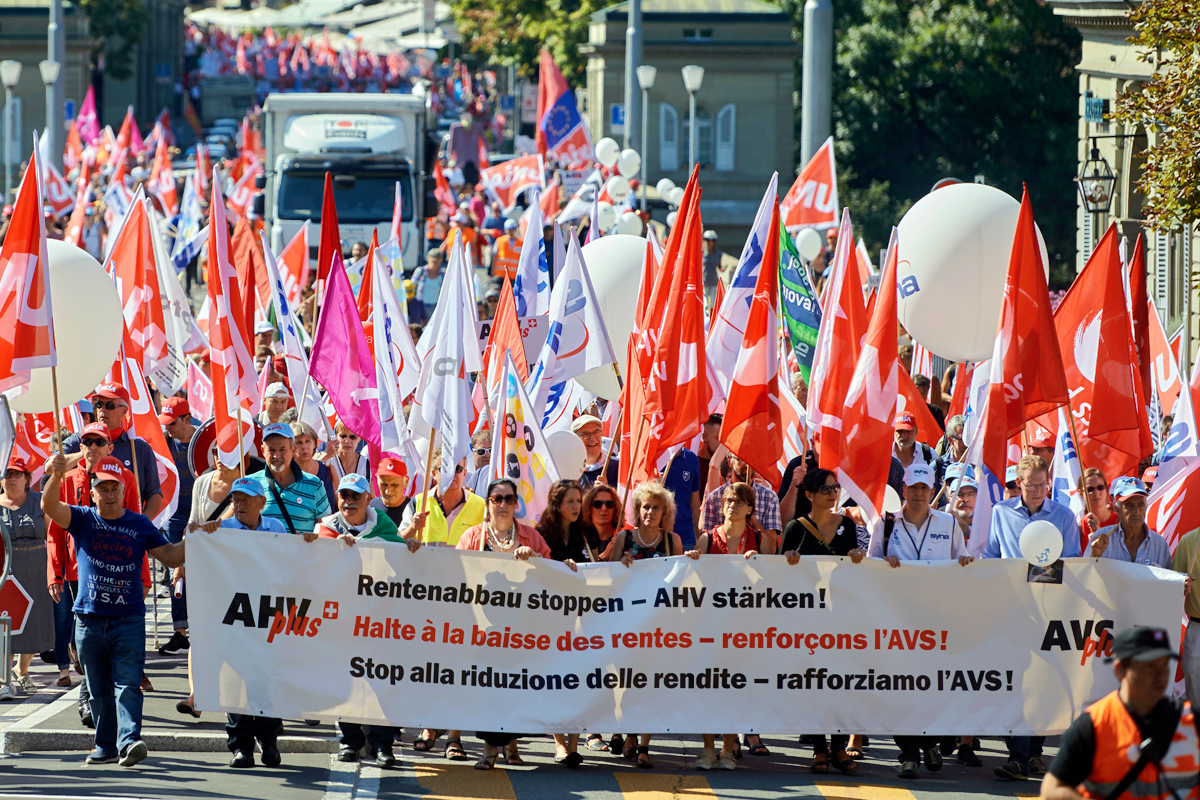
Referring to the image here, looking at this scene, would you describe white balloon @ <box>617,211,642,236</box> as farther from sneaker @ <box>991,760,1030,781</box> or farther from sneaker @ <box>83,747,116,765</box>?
sneaker @ <box>83,747,116,765</box>

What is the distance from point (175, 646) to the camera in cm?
1154

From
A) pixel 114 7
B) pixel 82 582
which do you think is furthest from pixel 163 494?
pixel 114 7

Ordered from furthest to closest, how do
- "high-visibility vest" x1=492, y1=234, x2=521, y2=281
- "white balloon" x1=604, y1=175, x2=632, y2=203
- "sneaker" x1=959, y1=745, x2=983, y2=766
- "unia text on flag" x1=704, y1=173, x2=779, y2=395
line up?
"white balloon" x1=604, y1=175, x2=632, y2=203, "high-visibility vest" x1=492, y1=234, x2=521, y2=281, "unia text on flag" x1=704, y1=173, x2=779, y2=395, "sneaker" x1=959, y1=745, x2=983, y2=766

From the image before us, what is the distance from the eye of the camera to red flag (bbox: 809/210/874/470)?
9.70 metres

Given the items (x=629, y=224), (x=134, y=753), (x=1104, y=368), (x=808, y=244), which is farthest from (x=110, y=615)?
(x=629, y=224)

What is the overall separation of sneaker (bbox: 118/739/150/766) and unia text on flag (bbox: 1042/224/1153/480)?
211 inches

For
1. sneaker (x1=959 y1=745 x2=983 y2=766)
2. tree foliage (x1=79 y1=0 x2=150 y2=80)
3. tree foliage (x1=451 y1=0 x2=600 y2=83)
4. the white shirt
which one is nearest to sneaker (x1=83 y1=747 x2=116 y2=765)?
the white shirt

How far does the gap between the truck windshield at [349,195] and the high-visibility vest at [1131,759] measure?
23.8 meters

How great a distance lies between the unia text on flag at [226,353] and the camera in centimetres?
1095

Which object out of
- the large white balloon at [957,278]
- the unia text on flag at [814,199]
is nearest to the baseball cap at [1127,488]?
the large white balloon at [957,278]

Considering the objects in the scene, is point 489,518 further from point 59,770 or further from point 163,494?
point 163,494

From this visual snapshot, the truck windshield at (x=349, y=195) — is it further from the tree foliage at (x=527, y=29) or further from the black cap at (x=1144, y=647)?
the black cap at (x=1144, y=647)

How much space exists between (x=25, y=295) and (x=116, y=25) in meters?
60.7

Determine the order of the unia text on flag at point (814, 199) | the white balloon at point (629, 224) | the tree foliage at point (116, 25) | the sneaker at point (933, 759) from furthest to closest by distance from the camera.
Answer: the tree foliage at point (116, 25), the white balloon at point (629, 224), the unia text on flag at point (814, 199), the sneaker at point (933, 759)
